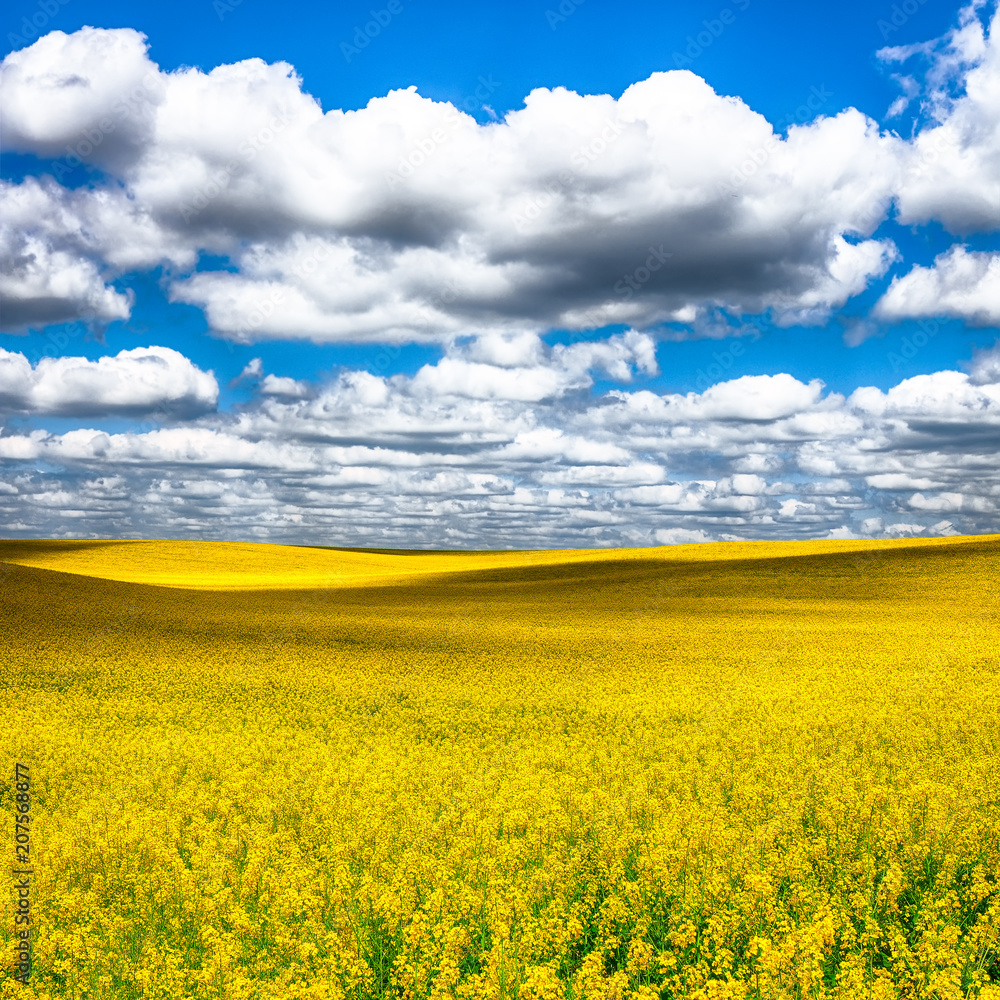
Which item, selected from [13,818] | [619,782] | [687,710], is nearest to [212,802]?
[13,818]

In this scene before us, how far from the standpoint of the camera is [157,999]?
6.13 m

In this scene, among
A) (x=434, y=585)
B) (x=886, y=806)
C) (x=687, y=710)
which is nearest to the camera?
(x=886, y=806)

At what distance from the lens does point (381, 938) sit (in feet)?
23.6

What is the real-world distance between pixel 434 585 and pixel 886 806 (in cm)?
5146

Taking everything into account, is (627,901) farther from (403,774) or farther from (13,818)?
(13,818)

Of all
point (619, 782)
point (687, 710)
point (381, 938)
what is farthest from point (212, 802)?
point (687, 710)

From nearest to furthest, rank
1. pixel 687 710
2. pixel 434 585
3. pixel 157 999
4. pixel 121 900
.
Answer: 1. pixel 157 999
2. pixel 121 900
3. pixel 687 710
4. pixel 434 585

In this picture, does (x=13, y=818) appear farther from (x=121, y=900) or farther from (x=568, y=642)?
(x=568, y=642)

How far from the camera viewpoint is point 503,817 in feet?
32.9

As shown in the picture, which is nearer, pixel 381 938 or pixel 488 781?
pixel 381 938

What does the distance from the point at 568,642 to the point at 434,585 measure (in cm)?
3147

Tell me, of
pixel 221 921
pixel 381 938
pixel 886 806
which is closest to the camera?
pixel 381 938

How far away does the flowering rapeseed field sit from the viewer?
21.5ft

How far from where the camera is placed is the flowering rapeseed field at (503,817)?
21.5 ft
